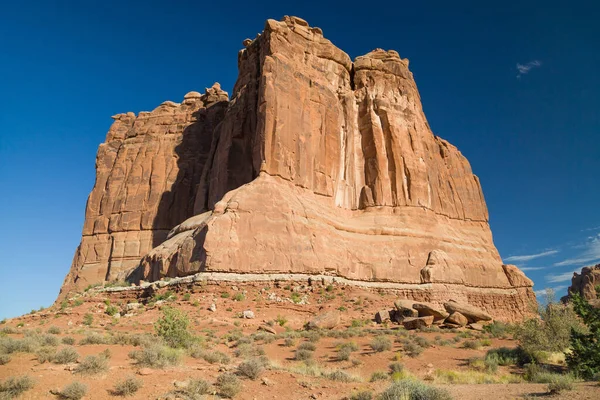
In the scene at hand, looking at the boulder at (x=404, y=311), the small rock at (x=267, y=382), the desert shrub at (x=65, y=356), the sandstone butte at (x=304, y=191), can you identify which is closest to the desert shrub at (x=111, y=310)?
the sandstone butte at (x=304, y=191)

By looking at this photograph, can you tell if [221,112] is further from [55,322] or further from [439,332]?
[439,332]

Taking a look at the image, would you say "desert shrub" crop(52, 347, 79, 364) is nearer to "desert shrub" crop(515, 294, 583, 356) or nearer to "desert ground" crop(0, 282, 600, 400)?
"desert ground" crop(0, 282, 600, 400)

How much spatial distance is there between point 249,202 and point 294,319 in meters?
10.4

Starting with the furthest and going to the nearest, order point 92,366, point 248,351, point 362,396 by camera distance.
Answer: point 248,351
point 92,366
point 362,396

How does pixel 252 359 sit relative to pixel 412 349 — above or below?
above

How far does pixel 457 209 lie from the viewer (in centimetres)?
5191

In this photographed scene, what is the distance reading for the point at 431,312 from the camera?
21391 millimetres

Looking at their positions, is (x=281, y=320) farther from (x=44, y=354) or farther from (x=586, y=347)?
(x=586, y=347)

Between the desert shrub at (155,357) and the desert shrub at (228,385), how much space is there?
186 cm

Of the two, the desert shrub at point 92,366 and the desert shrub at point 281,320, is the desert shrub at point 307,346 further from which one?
the desert shrub at point 92,366

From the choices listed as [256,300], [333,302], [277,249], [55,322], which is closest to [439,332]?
[333,302]

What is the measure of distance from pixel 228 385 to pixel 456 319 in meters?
14.9

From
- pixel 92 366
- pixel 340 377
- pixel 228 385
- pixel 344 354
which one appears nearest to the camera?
pixel 228 385

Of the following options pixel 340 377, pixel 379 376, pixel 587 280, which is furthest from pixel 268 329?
pixel 587 280
